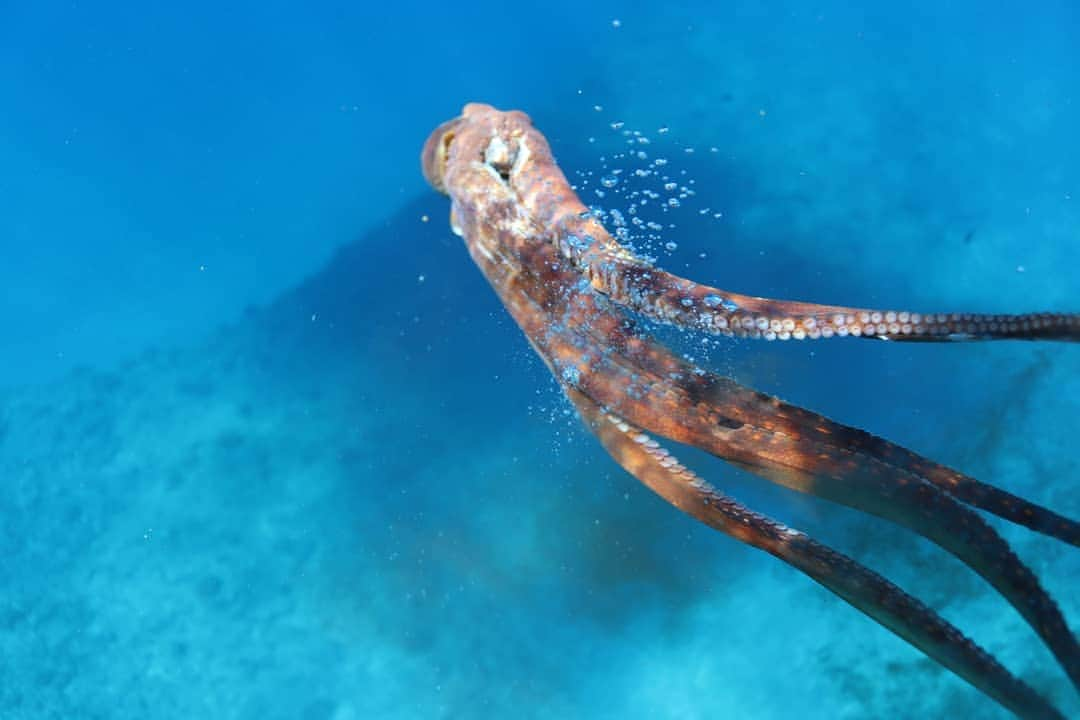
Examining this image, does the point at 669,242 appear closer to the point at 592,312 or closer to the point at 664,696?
the point at 592,312

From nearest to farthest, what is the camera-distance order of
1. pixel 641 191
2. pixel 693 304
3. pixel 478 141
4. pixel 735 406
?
pixel 693 304 → pixel 735 406 → pixel 478 141 → pixel 641 191

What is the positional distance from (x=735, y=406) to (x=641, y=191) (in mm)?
3790

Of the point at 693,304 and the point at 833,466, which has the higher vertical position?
the point at 693,304

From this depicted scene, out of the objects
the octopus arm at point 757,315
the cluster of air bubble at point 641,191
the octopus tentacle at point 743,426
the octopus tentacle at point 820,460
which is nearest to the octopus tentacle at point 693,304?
the octopus arm at point 757,315

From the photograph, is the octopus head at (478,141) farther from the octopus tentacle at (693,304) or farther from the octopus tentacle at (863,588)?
the octopus tentacle at (863,588)

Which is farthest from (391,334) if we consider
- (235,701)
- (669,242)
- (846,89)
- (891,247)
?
(846,89)

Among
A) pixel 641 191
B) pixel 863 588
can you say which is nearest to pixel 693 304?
pixel 863 588

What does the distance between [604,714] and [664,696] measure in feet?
1.58

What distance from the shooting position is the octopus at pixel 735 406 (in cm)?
201

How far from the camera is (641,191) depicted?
6066 mm

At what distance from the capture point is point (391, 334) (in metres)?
6.68

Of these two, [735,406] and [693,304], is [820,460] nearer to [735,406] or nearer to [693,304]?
[735,406]

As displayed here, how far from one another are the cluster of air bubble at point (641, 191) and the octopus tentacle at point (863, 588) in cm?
334

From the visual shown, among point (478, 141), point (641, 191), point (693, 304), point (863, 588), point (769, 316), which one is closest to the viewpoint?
point (863, 588)
